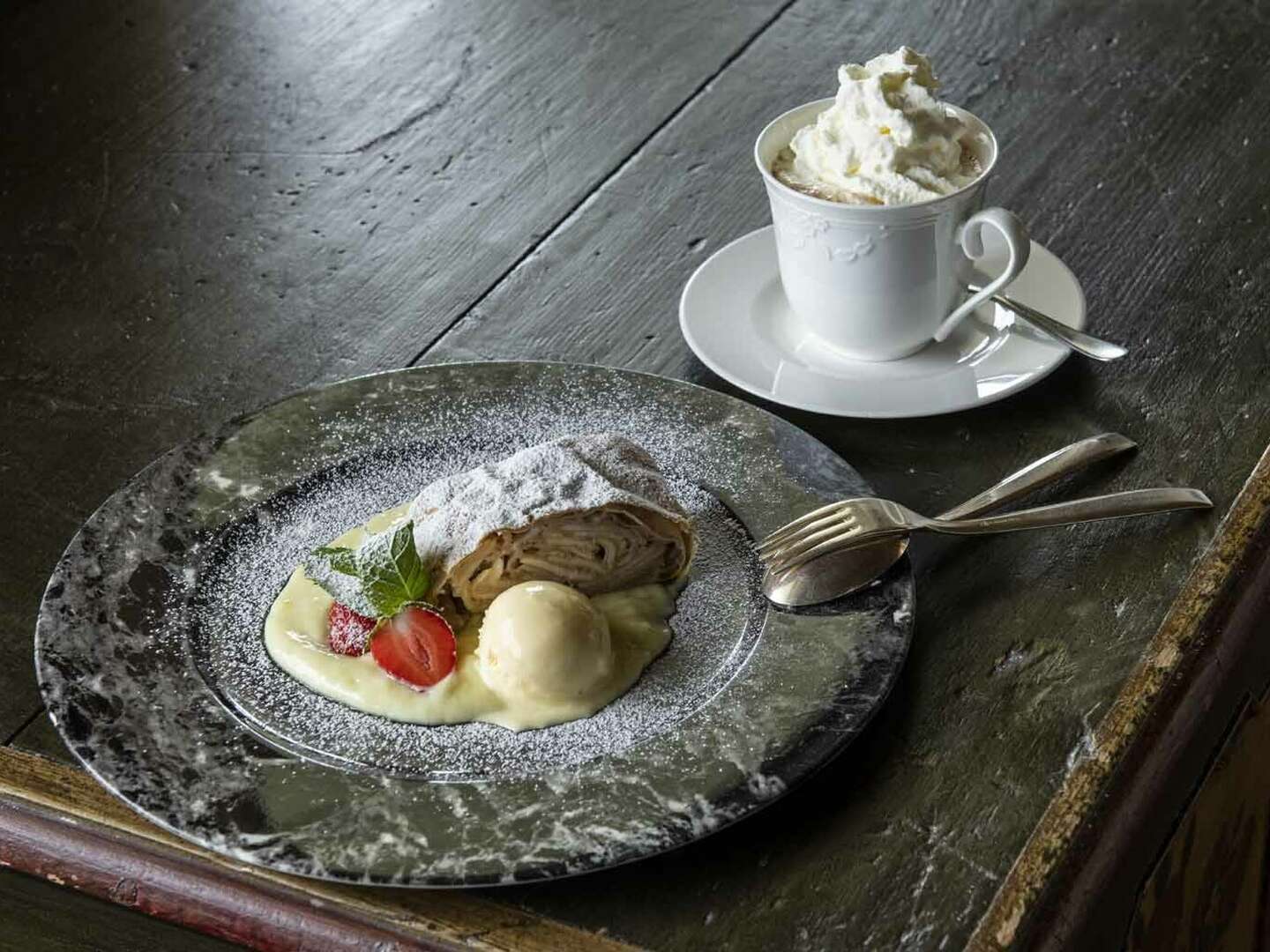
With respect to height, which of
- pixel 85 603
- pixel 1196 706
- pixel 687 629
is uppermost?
pixel 85 603

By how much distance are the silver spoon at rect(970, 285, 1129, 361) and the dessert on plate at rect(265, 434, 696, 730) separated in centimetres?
34

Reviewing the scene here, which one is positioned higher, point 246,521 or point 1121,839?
point 246,521

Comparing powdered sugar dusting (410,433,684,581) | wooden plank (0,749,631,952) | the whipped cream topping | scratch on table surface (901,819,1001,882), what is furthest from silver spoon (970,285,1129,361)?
wooden plank (0,749,631,952)

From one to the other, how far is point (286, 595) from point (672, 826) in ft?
0.96

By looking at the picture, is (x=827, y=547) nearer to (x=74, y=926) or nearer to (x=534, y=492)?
(x=534, y=492)

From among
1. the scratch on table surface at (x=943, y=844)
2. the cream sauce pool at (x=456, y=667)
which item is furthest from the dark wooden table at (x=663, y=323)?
the cream sauce pool at (x=456, y=667)

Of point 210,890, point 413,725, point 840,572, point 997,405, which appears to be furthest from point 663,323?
point 210,890

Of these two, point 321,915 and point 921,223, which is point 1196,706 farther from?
point 321,915

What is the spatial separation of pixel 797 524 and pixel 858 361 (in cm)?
24

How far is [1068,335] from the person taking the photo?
1094 millimetres

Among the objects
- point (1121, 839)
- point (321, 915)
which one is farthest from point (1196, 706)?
point (321, 915)

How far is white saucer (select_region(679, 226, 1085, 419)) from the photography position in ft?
3.46

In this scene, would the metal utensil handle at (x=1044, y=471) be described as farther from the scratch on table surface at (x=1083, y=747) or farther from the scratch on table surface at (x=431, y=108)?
the scratch on table surface at (x=431, y=108)

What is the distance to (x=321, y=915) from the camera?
2.44 feet
